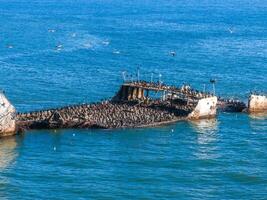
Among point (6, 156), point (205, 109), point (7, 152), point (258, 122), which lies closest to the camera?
point (6, 156)

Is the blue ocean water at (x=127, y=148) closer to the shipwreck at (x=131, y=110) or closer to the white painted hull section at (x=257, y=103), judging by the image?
the shipwreck at (x=131, y=110)

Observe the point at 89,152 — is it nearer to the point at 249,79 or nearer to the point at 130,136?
the point at 130,136

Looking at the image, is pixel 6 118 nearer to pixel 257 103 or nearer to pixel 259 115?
pixel 259 115

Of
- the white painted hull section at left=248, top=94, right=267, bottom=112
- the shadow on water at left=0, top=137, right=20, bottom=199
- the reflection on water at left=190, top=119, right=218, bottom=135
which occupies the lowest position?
the shadow on water at left=0, top=137, right=20, bottom=199

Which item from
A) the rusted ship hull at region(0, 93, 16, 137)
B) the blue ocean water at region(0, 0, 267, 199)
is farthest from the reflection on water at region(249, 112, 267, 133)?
the rusted ship hull at region(0, 93, 16, 137)

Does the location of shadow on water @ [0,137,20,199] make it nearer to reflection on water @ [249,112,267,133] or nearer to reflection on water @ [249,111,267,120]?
reflection on water @ [249,112,267,133]

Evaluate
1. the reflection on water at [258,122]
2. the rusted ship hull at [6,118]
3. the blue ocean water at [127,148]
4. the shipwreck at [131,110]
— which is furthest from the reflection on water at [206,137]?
the rusted ship hull at [6,118]

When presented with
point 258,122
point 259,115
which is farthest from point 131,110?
point 259,115
